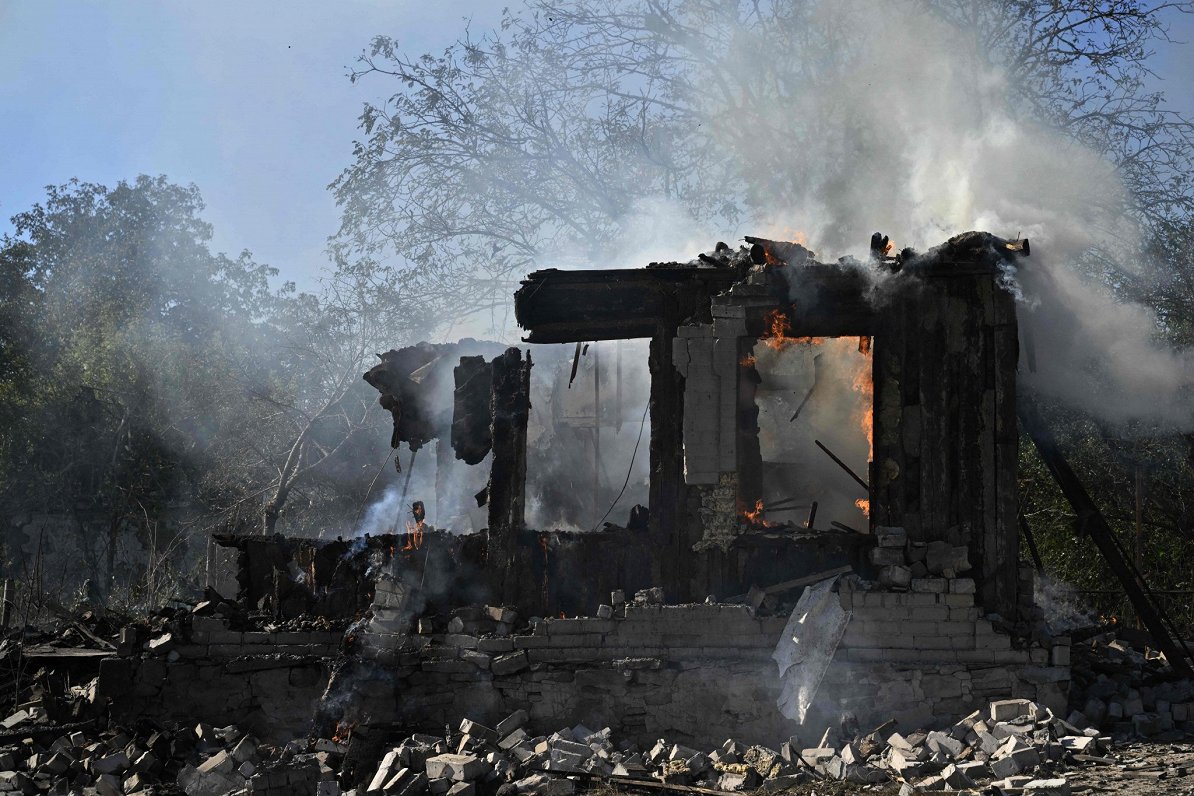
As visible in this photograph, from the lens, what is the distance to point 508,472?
11.6 meters

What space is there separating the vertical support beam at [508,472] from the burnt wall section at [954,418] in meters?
3.67

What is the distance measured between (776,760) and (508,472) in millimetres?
4120

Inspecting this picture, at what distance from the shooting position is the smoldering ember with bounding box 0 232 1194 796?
9.73 meters

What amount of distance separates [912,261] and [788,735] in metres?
4.65

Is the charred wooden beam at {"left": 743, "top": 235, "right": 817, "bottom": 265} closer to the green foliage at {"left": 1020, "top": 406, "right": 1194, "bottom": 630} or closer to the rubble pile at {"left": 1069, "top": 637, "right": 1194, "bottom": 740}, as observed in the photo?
the rubble pile at {"left": 1069, "top": 637, "right": 1194, "bottom": 740}

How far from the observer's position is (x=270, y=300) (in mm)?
36969

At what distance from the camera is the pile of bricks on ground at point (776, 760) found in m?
8.63

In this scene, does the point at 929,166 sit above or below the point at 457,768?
above

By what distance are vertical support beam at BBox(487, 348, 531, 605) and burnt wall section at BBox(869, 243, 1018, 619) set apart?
12.1ft

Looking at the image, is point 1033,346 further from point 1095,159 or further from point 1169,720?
point 1095,159

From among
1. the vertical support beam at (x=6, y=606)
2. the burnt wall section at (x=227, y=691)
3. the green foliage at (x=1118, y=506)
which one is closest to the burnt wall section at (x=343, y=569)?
the burnt wall section at (x=227, y=691)

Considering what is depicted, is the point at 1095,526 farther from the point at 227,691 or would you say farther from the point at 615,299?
the point at 227,691

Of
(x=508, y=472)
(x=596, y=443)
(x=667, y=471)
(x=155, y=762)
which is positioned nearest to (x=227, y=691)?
(x=155, y=762)

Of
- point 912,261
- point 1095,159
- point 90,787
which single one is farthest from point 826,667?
point 1095,159
